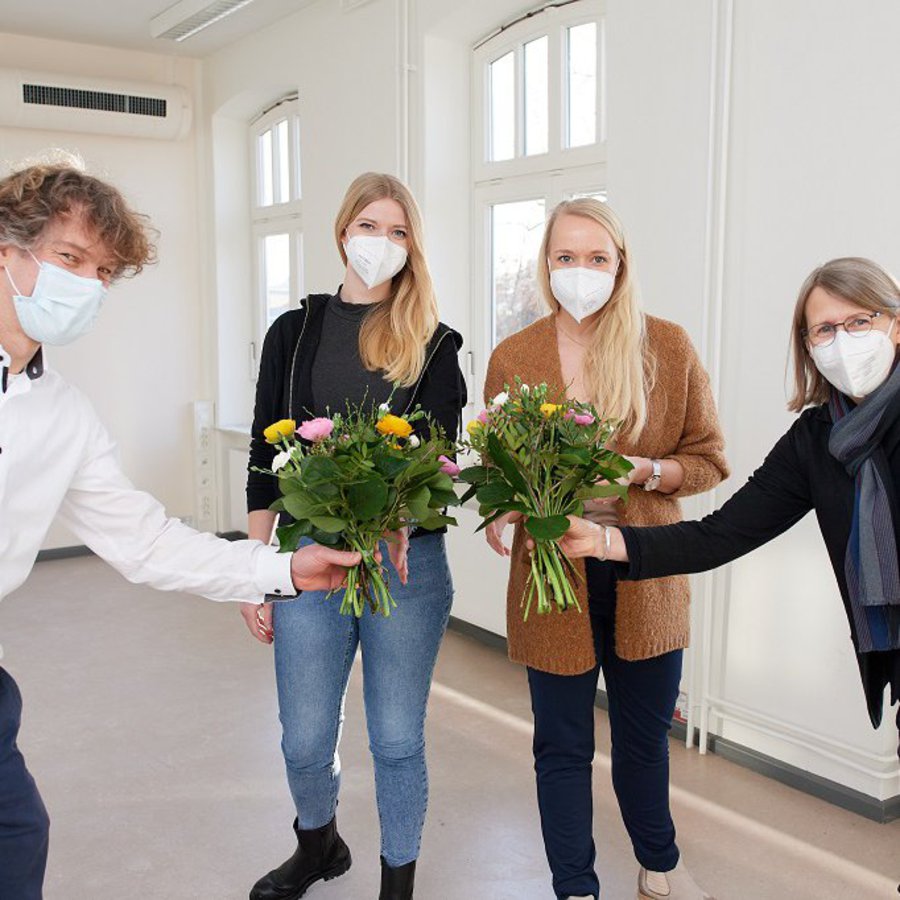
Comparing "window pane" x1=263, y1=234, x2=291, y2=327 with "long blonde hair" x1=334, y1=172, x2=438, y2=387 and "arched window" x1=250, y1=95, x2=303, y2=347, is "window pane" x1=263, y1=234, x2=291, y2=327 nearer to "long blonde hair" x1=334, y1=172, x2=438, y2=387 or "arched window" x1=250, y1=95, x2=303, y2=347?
"arched window" x1=250, y1=95, x2=303, y2=347

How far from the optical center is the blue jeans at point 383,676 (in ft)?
7.61

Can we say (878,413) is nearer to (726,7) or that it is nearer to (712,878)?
(712,878)

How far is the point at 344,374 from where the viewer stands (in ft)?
7.70

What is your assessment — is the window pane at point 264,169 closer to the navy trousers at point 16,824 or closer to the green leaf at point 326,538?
the green leaf at point 326,538

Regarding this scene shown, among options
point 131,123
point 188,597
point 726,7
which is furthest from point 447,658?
point 131,123

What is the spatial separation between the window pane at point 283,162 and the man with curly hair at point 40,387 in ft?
16.4

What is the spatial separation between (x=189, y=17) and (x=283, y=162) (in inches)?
46.3

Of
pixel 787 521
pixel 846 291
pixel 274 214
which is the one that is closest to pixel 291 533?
pixel 787 521

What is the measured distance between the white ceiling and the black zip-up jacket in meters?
3.89

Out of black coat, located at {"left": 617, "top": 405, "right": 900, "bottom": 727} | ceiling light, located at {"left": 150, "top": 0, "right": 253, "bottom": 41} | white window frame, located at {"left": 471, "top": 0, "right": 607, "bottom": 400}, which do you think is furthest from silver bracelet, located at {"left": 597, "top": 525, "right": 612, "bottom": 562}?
ceiling light, located at {"left": 150, "top": 0, "right": 253, "bottom": 41}

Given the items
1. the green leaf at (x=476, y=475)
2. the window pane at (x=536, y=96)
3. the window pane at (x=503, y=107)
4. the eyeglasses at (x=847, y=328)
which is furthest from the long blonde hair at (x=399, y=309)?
the window pane at (x=503, y=107)

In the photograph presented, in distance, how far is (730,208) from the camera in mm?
3334

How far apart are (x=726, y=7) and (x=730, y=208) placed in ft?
1.99

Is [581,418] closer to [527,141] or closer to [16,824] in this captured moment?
[16,824]
